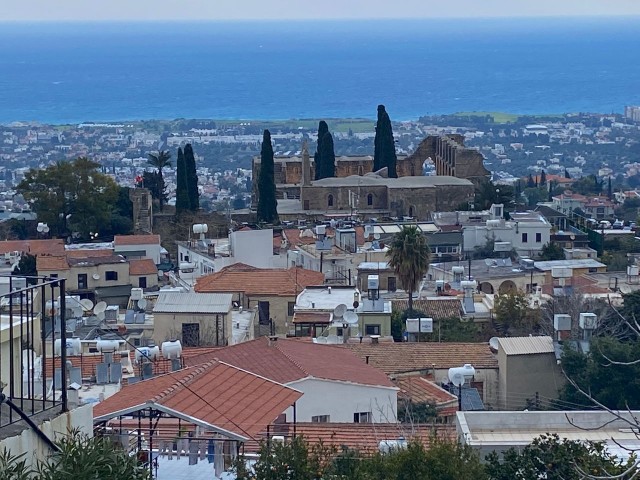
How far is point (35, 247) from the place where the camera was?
133 ft

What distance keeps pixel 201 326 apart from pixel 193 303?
1.11 metres

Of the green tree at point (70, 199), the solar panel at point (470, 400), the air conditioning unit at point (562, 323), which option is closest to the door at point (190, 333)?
the air conditioning unit at point (562, 323)

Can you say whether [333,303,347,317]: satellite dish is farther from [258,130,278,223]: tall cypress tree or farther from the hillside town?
[258,130,278,223]: tall cypress tree

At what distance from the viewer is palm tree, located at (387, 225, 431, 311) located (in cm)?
3297

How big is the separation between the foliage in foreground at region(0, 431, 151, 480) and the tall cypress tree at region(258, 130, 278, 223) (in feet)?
128

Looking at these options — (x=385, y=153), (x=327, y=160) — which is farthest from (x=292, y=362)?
(x=385, y=153)

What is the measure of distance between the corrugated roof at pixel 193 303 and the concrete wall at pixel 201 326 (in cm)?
12

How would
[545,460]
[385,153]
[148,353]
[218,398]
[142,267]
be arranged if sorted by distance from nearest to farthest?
[545,460], [218,398], [148,353], [142,267], [385,153]

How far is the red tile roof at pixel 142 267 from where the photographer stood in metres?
38.0

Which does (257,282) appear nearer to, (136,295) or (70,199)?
(136,295)

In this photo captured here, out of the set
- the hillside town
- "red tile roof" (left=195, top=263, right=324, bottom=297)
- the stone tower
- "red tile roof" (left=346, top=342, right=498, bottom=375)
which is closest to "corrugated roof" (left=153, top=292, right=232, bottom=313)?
the hillside town

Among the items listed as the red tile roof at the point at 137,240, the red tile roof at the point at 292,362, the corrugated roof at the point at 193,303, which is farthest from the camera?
the red tile roof at the point at 137,240

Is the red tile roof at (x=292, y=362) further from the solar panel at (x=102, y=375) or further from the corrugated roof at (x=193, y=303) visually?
the corrugated roof at (x=193, y=303)

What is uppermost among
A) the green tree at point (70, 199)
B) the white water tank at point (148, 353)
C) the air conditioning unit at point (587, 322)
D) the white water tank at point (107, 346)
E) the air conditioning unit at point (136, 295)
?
the green tree at point (70, 199)
